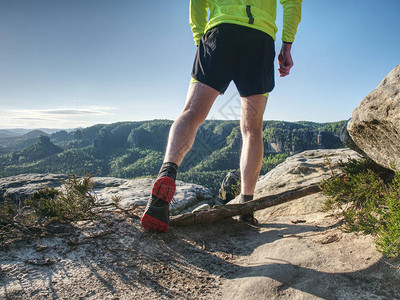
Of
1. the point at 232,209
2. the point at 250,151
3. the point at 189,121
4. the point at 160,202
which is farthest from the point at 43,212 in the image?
the point at 250,151

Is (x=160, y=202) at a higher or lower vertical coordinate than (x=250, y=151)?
lower

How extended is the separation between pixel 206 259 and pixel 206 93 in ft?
4.79

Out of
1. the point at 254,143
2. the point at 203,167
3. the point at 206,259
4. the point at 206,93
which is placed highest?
the point at 206,93

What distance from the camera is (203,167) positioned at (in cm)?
9906

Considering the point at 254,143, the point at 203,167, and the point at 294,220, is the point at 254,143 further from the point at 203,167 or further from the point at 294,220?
the point at 203,167

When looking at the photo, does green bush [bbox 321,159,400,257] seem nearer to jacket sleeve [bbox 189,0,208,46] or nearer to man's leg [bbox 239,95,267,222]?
man's leg [bbox 239,95,267,222]

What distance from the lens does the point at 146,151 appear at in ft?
417

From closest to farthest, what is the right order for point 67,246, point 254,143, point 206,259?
point 67,246 → point 206,259 → point 254,143

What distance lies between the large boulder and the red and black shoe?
68.3 inches

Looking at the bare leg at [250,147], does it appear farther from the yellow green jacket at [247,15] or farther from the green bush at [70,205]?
the green bush at [70,205]

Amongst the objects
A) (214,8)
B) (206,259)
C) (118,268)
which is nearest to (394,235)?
(206,259)

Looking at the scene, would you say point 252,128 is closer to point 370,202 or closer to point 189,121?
point 189,121

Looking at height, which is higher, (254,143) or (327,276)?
(254,143)

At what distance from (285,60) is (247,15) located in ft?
2.67
